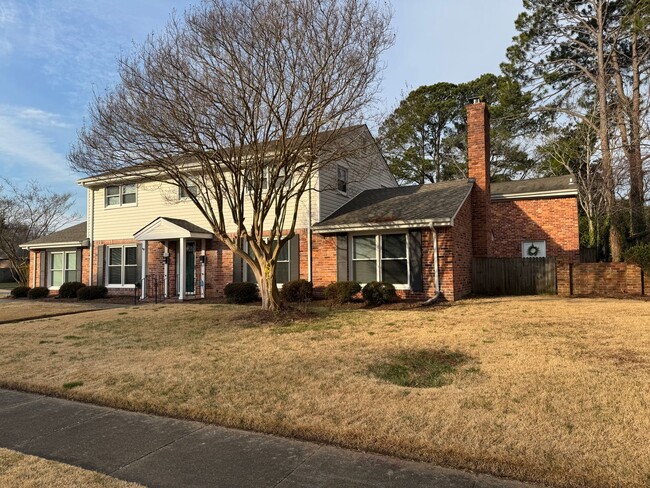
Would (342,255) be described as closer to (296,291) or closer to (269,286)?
(296,291)

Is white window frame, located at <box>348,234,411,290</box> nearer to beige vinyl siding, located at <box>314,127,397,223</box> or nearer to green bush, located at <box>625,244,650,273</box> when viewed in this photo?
beige vinyl siding, located at <box>314,127,397,223</box>

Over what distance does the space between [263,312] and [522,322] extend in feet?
18.8

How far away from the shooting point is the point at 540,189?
19.1 m

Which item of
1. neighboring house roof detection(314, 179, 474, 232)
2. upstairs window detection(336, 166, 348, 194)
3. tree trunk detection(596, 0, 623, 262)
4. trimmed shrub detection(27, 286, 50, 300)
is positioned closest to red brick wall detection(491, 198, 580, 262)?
tree trunk detection(596, 0, 623, 262)

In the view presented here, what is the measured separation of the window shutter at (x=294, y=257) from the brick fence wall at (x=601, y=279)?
28.4 ft

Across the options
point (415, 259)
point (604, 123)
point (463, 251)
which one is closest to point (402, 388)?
point (415, 259)

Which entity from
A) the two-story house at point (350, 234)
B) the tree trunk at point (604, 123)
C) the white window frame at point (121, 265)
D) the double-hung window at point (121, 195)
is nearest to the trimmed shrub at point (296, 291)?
the two-story house at point (350, 234)

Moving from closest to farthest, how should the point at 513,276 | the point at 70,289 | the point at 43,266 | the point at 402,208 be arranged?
the point at 402,208
the point at 513,276
the point at 70,289
the point at 43,266

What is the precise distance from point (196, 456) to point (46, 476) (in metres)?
1.05

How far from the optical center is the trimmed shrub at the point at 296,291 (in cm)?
1446

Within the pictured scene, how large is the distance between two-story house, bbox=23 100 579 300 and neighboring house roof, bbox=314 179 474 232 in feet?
0.14

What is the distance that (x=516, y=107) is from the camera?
2284 centimetres

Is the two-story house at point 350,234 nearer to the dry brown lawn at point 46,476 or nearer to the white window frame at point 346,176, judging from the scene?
the white window frame at point 346,176

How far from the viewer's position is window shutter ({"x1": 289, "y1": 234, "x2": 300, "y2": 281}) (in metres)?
15.6
